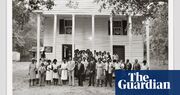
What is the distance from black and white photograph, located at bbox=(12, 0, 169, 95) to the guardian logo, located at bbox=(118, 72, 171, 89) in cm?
13

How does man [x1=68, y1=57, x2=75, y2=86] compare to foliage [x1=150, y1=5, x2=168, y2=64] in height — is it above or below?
below

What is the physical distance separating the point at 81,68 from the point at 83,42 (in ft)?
1.13

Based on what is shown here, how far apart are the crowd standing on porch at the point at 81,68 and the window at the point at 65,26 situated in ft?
0.94

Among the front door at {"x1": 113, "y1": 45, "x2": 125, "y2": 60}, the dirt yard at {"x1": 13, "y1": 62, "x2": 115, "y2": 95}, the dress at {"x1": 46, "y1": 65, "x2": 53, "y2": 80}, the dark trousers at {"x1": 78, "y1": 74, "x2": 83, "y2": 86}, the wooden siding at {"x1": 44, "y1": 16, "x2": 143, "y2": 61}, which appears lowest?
the dirt yard at {"x1": 13, "y1": 62, "x2": 115, "y2": 95}

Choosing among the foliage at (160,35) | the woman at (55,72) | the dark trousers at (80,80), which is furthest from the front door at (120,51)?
the woman at (55,72)

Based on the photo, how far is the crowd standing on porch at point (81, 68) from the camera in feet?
16.9

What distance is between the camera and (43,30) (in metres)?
5.14

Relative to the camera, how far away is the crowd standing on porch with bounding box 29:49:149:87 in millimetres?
5145

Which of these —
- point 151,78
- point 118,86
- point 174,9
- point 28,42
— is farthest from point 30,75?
point 174,9

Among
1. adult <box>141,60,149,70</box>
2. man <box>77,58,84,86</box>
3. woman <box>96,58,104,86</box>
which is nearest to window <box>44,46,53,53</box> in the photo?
man <box>77,58,84,86</box>

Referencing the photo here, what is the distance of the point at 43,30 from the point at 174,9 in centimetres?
169

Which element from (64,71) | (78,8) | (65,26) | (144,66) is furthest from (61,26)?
(144,66)

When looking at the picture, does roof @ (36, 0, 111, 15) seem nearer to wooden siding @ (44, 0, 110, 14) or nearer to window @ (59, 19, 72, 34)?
wooden siding @ (44, 0, 110, 14)

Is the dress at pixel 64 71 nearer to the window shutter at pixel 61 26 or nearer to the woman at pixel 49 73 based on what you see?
the woman at pixel 49 73
